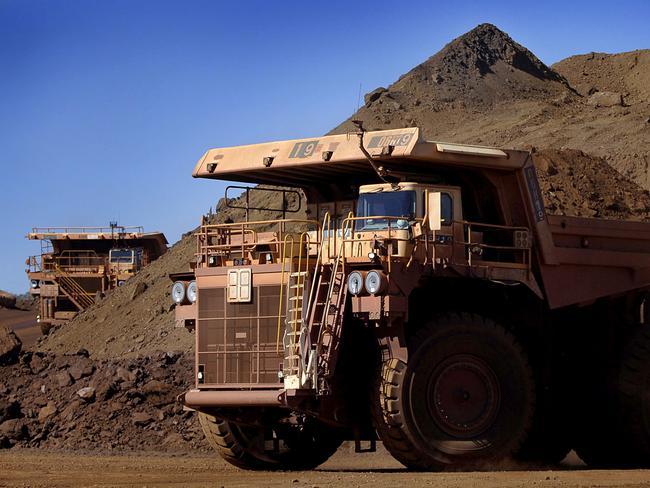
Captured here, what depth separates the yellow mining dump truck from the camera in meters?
59.1

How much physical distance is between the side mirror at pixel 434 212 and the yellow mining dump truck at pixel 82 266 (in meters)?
40.8

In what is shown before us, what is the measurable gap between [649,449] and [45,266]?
4499 centimetres

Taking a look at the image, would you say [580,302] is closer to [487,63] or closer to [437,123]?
[437,123]

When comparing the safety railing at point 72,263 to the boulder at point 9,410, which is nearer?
the boulder at point 9,410

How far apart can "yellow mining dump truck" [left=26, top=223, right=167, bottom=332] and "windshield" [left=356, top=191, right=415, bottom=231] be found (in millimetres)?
40097

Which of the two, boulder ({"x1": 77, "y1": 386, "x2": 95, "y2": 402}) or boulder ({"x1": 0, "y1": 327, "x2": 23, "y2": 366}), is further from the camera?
boulder ({"x1": 0, "y1": 327, "x2": 23, "y2": 366})

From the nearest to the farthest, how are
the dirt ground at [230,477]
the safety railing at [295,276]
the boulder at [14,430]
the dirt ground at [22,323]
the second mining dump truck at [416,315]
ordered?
1. the dirt ground at [230,477]
2. the second mining dump truck at [416,315]
3. the safety railing at [295,276]
4. the boulder at [14,430]
5. the dirt ground at [22,323]

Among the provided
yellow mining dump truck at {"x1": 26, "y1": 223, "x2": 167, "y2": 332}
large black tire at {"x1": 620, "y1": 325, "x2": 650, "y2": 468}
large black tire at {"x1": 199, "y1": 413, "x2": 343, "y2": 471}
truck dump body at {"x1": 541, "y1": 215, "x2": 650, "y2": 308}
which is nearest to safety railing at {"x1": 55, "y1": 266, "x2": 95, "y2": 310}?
yellow mining dump truck at {"x1": 26, "y1": 223, "x2": 167, "y2": 332}

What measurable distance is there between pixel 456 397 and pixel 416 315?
1312 millimetres

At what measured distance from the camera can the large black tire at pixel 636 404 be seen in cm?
1941

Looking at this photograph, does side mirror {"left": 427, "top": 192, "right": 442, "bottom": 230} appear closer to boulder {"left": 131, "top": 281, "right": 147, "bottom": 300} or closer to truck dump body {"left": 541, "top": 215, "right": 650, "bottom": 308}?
truck dump body {"left": 541, "top": 215, "right": 650, "bottom": 308}

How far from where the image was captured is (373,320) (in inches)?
669

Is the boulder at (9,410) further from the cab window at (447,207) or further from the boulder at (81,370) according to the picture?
the cab window at (447,207)

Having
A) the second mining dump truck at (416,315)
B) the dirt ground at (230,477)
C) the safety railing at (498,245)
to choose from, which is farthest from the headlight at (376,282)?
the dirt ground at (230,477)
